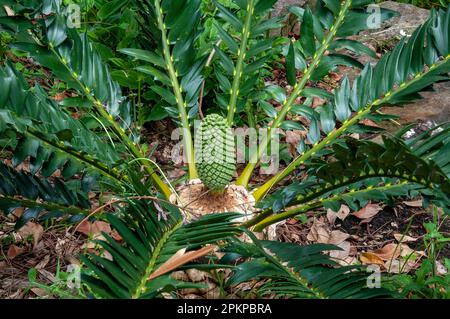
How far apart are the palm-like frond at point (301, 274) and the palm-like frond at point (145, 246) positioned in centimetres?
9

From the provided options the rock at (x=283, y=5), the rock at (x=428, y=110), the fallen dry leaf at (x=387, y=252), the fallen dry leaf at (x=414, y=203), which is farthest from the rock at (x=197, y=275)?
the rock at (x=283, y=5)

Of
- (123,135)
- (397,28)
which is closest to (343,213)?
(123,135)

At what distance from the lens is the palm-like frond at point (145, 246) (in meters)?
1.31

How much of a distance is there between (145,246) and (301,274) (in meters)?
0.40

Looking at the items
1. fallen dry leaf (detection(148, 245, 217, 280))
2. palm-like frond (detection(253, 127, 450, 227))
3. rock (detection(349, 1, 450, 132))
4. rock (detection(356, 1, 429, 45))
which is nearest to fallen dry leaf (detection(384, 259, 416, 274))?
palm-like frond (detection(253, 127, 450, 227))

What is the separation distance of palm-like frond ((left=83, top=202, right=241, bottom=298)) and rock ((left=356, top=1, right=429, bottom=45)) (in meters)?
2.04

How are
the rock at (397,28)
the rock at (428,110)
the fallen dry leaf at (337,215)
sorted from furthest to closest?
the rock at (397,28) < the rock at (428,110) < the fallen dry leaf at (337,215)

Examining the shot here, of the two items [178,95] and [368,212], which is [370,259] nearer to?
[368,212]

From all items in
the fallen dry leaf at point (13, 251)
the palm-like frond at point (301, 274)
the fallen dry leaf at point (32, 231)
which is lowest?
the fallen dry leaf at point (13, 251)

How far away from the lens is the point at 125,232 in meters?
1.50

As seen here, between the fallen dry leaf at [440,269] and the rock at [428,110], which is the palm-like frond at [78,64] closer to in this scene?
the fallen dry leaf at [440,269]

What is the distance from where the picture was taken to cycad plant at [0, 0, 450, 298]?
1.53 meters

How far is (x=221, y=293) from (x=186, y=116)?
679mm
